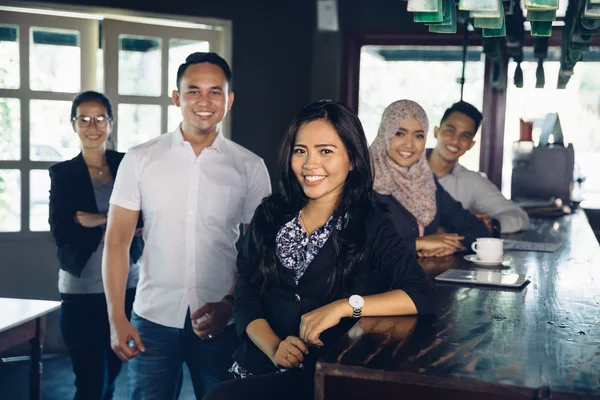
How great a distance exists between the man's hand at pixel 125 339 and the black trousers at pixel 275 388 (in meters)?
0.69

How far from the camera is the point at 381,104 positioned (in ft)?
19.6

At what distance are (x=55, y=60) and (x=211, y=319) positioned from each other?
9.96 feet

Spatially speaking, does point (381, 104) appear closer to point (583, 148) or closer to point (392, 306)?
point (583, 148)

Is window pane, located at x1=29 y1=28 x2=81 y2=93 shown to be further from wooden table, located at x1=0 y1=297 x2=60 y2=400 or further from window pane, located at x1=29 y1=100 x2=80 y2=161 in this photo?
wooden table, located at x1=0 y1=297 x2=60 y2=400

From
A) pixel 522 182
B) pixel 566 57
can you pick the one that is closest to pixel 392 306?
pixel 566 57

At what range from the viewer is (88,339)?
3412mm

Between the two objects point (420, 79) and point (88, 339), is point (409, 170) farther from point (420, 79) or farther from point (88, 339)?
point (420, 79)

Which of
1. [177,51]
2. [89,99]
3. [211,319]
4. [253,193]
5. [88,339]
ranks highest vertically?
[177,51]

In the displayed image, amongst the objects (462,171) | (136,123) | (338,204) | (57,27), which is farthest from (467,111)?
(57,27)

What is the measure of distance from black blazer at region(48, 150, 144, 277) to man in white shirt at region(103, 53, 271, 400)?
828 mm

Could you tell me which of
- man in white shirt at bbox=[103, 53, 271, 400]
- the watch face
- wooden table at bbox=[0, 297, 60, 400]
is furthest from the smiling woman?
wooden table at bbox=[0, 297, 60, 400]

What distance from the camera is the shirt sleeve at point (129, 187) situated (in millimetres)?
2654

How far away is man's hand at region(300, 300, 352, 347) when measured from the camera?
1.83 metres

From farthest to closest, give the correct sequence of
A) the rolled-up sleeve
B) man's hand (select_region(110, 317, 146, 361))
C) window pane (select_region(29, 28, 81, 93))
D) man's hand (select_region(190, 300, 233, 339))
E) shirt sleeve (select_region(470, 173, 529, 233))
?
window pane (select_region(29, 28, 81, 93)) → shirt sleeve (select_region(470, 173, 529, 233)) → man's hand (select_region(190, 300, 233, 339)) → man's hand (select_region(110, 317, 146, 361)) → the rolled-up sleeve
